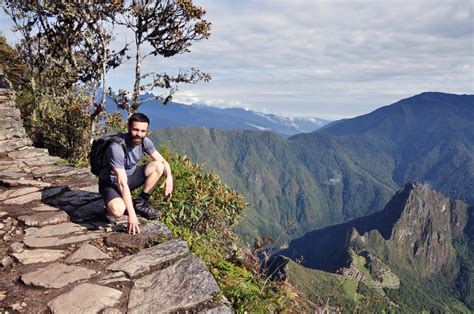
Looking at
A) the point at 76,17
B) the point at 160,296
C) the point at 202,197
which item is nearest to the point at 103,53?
the point at 76,17

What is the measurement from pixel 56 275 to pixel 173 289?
1.73 m

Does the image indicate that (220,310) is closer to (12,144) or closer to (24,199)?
(24,199)

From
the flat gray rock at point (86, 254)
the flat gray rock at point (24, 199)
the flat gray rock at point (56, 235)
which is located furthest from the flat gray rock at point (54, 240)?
the flat gray rock at point (24, 199)

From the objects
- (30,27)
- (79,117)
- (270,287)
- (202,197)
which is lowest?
(270,287)

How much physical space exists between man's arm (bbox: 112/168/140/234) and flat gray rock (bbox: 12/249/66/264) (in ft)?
3.79

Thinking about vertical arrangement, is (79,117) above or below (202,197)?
above

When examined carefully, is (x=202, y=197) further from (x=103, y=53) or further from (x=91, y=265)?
(x=103, y=53)

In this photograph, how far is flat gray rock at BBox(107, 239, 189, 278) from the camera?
19.2 feet

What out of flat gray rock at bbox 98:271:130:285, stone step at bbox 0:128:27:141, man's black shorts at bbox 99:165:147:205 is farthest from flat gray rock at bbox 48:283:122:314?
stone step at bbox 0:128:27:141

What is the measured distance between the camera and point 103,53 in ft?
54.4

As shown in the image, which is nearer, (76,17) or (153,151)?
(153,151)

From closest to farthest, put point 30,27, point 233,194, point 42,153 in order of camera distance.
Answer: point 233,194
point 42,153
point 30,27

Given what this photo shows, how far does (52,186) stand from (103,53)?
28.6 feet

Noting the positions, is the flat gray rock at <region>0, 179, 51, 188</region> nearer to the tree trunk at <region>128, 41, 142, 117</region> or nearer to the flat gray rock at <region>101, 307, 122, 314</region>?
the flat gray rock at <region>101, 307, 122, 314</region>
